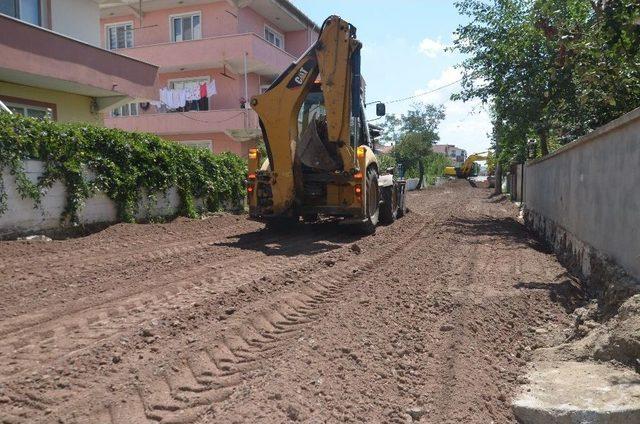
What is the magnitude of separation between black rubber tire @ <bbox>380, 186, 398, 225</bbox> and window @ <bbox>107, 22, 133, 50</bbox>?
18485 millimetres

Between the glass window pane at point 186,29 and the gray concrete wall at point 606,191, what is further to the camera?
the glass window pane at point 186,29

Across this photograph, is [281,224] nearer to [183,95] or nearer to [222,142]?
[222,142]

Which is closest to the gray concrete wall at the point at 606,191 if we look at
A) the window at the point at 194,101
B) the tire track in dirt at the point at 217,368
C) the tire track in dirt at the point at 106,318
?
the tire track in dirt at the point at 217,368

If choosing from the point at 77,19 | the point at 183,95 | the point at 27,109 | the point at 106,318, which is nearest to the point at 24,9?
the point at 77,19

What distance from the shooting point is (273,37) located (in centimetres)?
2839

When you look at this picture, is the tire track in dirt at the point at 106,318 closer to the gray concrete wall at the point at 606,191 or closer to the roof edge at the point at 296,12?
the gray concrete wall at the point at 606,191

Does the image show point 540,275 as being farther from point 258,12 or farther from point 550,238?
point 258,12

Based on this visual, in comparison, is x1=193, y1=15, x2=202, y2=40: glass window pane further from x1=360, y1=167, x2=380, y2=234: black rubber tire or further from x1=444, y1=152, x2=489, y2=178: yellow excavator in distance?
x1=444, y1=152, x2=489, y2=178: yellow excavator in distance

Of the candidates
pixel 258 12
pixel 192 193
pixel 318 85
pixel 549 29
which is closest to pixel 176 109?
pixel 258 12

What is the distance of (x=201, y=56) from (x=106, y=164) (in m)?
14.3

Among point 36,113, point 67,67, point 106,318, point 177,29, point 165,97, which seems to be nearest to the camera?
point 106,318

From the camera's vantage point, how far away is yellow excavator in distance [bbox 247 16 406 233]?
955 cm

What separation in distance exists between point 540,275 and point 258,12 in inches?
886

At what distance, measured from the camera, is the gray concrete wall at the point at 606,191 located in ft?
16.7
